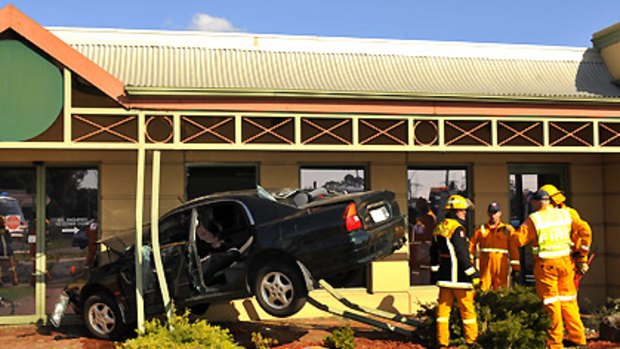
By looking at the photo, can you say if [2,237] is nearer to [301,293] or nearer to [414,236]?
[301,293]

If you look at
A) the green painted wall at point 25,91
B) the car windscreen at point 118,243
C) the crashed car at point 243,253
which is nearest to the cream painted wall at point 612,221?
the crashed car at point 243,253

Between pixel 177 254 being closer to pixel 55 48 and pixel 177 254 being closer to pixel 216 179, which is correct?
pixel 216 179

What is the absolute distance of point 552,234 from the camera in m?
7.52

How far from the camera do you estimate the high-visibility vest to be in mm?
7500

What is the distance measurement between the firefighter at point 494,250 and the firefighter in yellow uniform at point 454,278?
5.36 ft

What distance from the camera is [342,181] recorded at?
10383 mm

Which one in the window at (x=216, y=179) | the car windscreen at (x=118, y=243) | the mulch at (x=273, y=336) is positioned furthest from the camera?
the window at (x=216, y=179)

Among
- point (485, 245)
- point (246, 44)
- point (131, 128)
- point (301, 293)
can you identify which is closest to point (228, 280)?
point (301, 293)

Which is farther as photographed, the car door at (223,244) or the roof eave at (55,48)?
the car door at (223,244)

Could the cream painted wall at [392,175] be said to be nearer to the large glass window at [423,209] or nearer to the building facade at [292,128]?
the building facade at [292,128]

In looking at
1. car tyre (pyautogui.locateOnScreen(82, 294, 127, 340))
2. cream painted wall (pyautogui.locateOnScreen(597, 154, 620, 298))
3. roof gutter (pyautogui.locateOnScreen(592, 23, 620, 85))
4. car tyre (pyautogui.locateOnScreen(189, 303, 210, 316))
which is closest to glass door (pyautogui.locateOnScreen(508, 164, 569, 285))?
cream painted wall (pyautogui.locateOnScreen(597, 154, 620, 298))

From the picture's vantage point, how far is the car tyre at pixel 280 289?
731 centimetres

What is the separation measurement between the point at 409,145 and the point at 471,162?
275 centimetres

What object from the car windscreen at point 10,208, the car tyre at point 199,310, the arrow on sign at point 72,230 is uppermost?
the car windscreen at point 10,208
